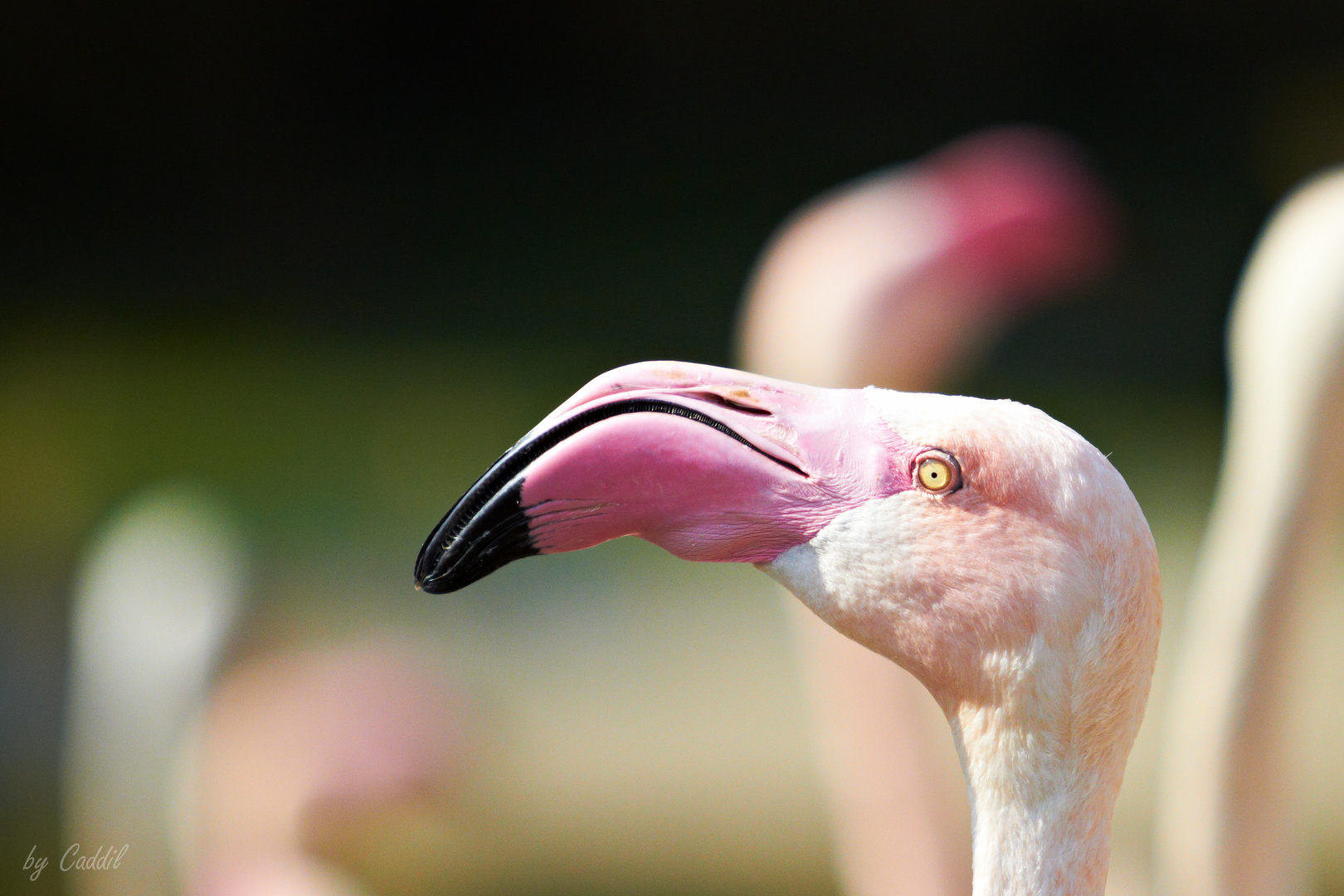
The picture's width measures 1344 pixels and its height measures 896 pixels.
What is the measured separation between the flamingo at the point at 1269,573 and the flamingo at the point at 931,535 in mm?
665

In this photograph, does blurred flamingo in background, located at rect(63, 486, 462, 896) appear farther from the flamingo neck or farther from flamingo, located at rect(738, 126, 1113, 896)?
the flamingo neck

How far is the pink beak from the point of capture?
738mm

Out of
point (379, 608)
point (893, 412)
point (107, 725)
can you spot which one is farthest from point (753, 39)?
point (893, 412)

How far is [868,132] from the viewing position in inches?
238

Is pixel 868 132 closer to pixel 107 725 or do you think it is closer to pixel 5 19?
pixel 5 19

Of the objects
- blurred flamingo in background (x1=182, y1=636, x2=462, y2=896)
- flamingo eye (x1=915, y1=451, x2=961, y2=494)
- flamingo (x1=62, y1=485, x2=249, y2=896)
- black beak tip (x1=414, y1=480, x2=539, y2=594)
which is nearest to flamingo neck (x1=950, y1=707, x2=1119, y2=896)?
flamingo eye (x1=915, y1=451, x2=961, y2=494)

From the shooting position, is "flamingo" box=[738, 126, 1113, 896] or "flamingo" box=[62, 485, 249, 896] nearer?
"flamingo" box=[738, 126, 1113, 896]

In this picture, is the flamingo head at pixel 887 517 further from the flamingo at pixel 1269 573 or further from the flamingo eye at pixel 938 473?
the flamingo at pixel 1269 573

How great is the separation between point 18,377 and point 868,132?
13.4 feet

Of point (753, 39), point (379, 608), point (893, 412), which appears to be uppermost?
point (753, 39)

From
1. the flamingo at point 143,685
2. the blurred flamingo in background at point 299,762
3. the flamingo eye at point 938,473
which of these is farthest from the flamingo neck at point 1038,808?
the flamingo at point 143,685

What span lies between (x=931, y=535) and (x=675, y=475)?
16cm

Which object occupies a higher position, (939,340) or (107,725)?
(939,340)

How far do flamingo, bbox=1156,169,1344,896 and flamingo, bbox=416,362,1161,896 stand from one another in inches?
26.2
